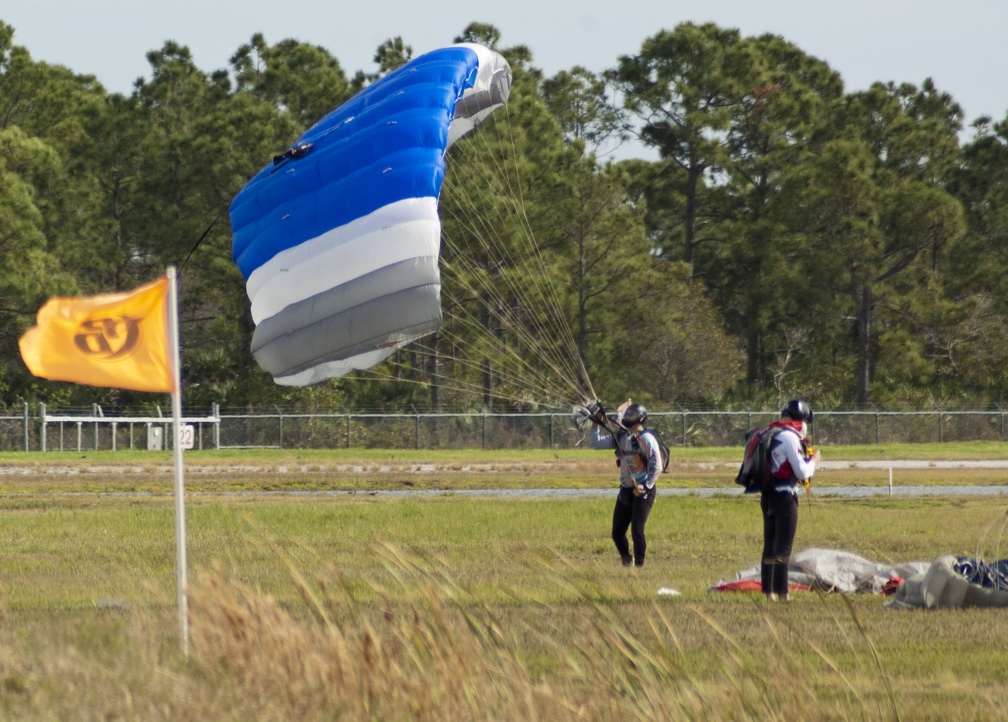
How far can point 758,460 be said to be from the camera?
36.1 ft

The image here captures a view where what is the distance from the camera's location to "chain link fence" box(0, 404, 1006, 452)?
44594mm

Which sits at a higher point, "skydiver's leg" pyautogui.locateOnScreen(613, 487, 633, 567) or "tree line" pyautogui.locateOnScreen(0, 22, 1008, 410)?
"tree line" pyautogui.locateOnScreen(0, 22, 1008, 410)

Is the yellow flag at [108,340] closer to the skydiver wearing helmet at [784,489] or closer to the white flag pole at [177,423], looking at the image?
the white flag pole at [177,423]

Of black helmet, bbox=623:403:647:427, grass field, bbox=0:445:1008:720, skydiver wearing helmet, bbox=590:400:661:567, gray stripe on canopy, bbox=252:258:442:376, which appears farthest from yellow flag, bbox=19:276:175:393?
black helmet, bbox=623:403:647:427

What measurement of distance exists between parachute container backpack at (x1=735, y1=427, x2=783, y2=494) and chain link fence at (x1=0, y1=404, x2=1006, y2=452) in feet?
109

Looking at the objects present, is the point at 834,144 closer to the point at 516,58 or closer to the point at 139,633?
the point at 516,58

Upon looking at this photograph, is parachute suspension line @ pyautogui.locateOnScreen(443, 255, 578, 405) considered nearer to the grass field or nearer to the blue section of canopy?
the blue section of canopy

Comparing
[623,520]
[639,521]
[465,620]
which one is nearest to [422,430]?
[623,520]

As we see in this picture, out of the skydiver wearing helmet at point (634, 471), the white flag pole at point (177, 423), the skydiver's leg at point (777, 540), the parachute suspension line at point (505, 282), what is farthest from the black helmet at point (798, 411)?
the white flag pole at point (177, 423)

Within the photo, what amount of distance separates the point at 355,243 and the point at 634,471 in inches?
130

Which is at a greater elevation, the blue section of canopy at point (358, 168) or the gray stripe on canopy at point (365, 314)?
the blue section of canopy at point (358, 168)

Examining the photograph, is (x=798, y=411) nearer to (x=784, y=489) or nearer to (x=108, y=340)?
(x=784, y=489)

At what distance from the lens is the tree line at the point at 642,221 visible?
47.1 m

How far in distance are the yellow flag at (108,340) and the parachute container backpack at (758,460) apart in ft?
15.6
